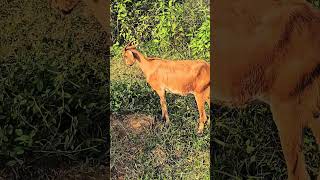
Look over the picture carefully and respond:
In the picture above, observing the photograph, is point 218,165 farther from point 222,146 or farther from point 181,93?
point 181,93

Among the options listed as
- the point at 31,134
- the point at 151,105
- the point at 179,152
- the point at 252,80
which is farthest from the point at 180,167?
the point at 31,134

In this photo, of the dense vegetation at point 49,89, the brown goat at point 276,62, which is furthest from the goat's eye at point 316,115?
the dense vegetation at point 49,89

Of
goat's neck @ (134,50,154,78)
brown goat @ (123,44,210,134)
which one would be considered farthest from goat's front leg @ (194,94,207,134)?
goat's neck @ (134,50,154,78)

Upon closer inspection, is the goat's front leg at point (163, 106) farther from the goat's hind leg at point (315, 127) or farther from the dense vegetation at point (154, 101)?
the goat's hind leg at point (315, 127)

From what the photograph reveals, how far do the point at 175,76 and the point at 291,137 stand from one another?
0.76 m

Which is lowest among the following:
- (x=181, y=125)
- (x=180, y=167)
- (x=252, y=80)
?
(x=180, y=167)

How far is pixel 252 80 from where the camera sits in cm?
328

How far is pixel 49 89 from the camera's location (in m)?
3.27

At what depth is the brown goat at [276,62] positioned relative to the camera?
126 inches

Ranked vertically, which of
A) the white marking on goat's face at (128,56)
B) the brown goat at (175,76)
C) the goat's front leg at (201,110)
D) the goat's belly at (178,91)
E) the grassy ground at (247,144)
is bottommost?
the grassy ground at (247,144)

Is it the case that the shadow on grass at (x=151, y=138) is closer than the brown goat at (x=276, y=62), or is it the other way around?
the brown goat at (x=276, y=62)

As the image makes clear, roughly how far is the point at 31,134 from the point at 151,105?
71cm

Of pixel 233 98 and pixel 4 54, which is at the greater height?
pixel 4 54

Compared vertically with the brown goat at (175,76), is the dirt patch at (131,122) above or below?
below
